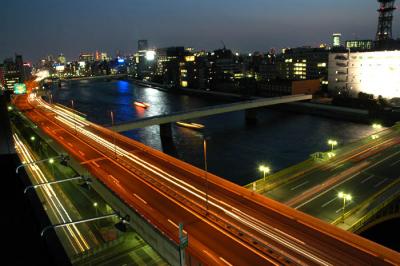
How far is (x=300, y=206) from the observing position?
16812 millimetres

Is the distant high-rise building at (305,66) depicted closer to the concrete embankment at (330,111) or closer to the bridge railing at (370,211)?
the concrete embankment at (330,111)

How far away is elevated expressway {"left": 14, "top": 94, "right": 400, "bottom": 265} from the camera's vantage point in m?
9.79

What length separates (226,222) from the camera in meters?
11.7

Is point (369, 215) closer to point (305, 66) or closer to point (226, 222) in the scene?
point (226, 222)

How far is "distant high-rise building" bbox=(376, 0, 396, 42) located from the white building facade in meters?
24.8

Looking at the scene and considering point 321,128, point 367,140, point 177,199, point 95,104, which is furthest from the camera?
point 95,104

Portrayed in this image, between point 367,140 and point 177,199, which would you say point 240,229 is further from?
point 367,140

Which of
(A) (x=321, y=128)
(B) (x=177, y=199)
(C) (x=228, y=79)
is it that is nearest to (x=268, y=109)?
(A) (x=321, y=128)

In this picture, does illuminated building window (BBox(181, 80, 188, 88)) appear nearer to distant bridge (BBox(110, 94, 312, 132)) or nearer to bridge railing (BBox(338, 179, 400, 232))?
distant bridge (BBox(110, 94, 312, 132))

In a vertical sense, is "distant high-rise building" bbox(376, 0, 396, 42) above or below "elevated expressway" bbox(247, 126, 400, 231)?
above

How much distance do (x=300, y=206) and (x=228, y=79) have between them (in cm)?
7987

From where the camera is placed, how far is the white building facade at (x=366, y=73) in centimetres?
5197

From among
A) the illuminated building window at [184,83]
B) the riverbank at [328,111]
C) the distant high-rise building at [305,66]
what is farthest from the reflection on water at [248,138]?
the illuminated building window at [184,83]

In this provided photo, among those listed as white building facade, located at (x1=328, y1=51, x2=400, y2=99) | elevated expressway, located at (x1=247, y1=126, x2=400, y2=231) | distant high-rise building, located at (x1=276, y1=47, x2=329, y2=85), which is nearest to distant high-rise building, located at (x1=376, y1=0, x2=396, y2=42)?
distant high-rise building, located at (x1=276, y1=47, x2=329, y2=85)
